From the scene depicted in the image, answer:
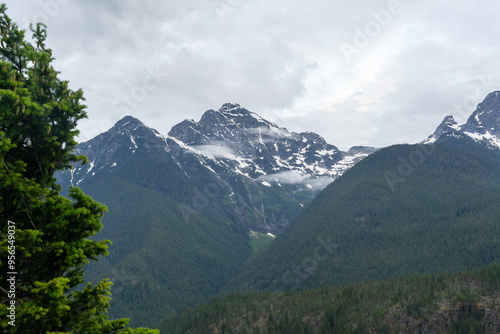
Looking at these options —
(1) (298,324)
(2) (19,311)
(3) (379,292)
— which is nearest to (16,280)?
(2) (19,311)

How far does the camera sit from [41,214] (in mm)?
13914

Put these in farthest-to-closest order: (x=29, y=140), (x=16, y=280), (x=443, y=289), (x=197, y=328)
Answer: (x=197, y=328) < (x=443, y=289) < (x=29, y=140) < (x=16, y=280)

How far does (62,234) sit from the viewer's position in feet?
45.4

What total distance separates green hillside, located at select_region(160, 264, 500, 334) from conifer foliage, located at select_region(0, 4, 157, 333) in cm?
12752

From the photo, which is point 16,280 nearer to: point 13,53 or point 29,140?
point 29,140

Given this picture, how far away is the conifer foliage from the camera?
11.8m

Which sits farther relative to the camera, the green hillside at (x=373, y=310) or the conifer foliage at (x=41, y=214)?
the green hillside at (x=373, y=310)

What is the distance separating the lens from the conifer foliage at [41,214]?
38.6 feet

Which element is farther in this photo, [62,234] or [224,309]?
[224,309]

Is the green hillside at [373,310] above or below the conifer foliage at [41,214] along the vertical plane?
below

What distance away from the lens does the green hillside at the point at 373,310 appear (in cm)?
11356

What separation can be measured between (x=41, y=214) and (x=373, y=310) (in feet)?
443

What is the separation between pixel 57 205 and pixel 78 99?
622 centimetres

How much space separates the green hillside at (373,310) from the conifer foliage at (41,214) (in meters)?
128
